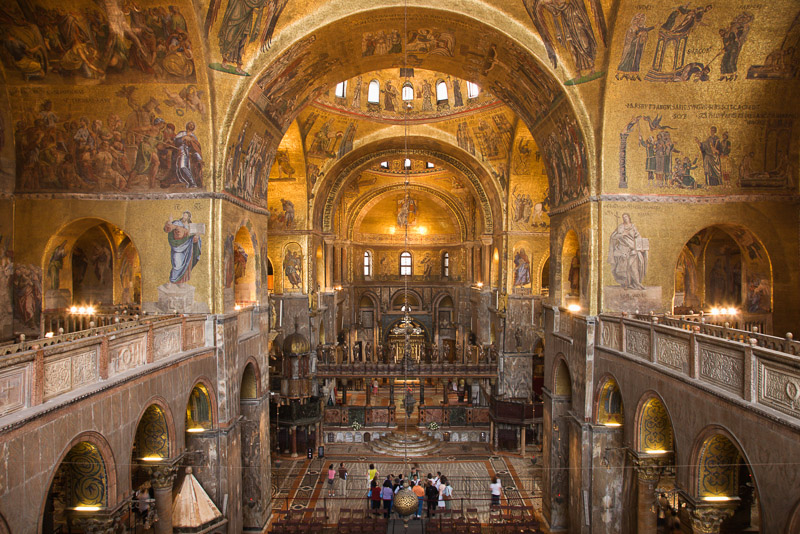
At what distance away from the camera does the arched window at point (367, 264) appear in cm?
4184

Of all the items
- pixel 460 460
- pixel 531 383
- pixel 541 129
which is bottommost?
pixel 460 460

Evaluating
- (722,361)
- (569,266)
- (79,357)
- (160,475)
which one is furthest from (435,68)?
(160,475)

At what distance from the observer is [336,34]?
48.1 ft

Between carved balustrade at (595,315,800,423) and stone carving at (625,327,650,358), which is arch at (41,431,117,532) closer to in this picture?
carved balustrade at (595,315,800,423)

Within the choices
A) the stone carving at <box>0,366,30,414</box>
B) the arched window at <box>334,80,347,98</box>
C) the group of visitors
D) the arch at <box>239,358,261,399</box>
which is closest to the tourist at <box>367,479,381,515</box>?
the group of visitors

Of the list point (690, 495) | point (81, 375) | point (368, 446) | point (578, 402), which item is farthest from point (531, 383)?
point (81, 375)

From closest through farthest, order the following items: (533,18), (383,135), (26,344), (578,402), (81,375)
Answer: (26,344)
(81,375)
(533,18)
(578,402)
(383,135)

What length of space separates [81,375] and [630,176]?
12706 mm

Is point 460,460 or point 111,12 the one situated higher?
point 111,12

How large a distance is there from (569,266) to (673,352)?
22.2 ft

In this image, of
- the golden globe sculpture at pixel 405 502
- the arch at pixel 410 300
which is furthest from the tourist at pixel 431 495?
the arch at pixel 410 300

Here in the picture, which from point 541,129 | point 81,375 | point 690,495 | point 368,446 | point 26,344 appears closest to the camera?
point 26,344

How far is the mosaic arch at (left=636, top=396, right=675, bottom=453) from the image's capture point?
11609mm

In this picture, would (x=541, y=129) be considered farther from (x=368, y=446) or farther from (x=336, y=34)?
(x=368, y=446)
